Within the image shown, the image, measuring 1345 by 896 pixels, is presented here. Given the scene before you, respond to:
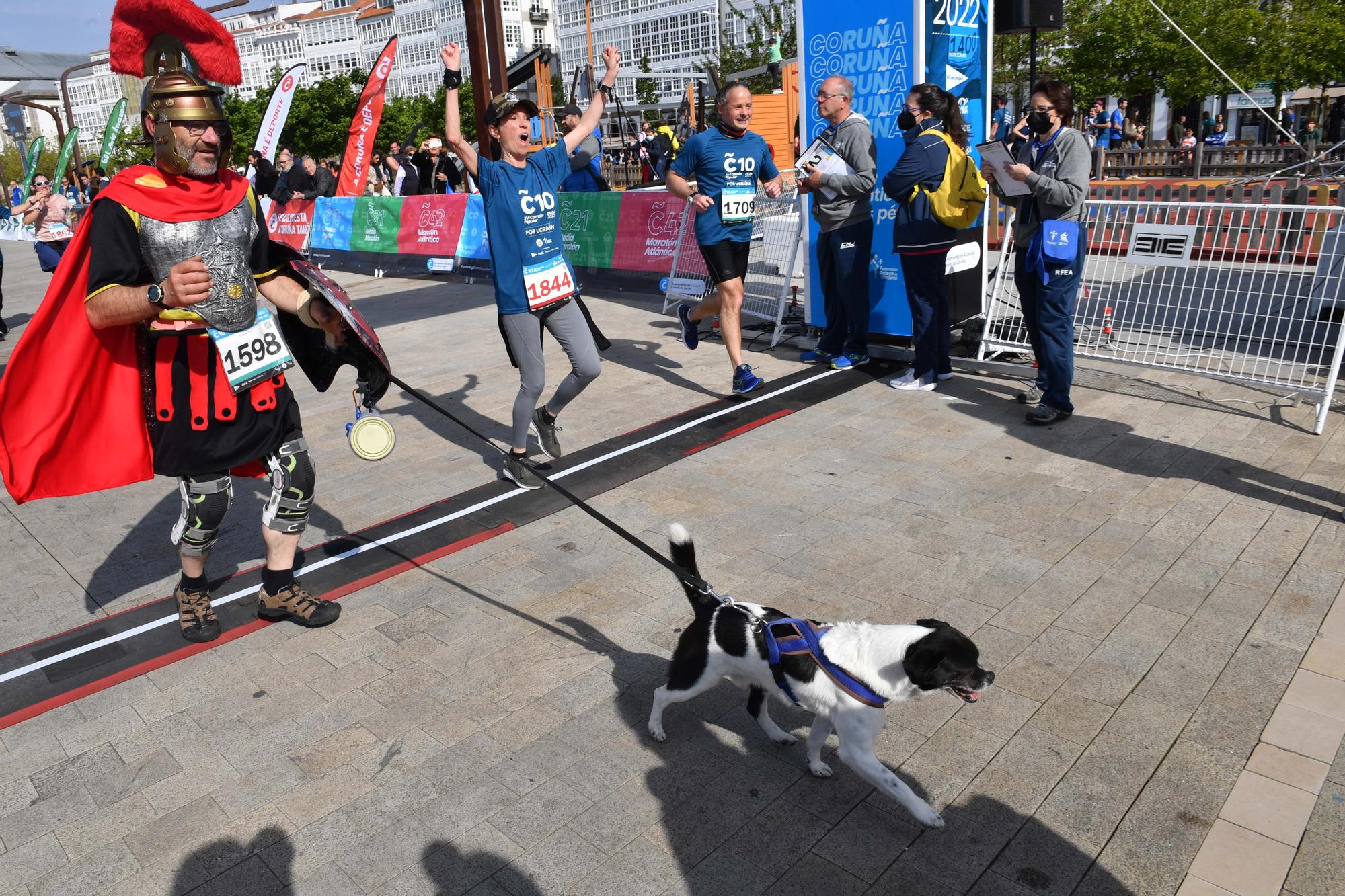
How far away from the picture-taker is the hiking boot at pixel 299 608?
14.3ft

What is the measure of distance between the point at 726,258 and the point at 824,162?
110cm

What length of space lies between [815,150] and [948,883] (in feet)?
19.4

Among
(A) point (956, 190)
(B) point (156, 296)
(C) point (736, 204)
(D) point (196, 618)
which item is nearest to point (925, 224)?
(A) point (956, 190)

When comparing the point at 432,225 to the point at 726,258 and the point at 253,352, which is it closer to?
the point at 726,258

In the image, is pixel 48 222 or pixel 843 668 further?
pixel 48 222

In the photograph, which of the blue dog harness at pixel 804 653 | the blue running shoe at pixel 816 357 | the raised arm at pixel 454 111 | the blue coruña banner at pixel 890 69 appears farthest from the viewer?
the blue running shoe at pixel 816 357

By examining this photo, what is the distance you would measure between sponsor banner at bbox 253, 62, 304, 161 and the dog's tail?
51.9 feet

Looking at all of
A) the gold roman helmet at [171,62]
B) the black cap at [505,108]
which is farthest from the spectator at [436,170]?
the gold roman helmet at [171,62]

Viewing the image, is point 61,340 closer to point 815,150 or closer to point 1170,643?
point 1170,643

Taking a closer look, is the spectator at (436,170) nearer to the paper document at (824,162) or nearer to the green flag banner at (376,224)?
the green flag banner at (376,224)

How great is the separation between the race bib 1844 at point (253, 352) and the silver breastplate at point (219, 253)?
3cm

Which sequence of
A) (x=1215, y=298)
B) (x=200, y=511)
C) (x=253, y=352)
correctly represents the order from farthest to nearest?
(x=1215, y=298) → (x=200, y=511) → (x=253, y=352)

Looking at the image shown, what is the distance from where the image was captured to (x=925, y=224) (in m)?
6.90

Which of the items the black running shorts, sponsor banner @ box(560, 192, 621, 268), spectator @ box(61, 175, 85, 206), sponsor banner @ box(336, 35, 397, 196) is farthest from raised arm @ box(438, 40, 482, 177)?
spectator @ box(61, 175, 85, 206)
